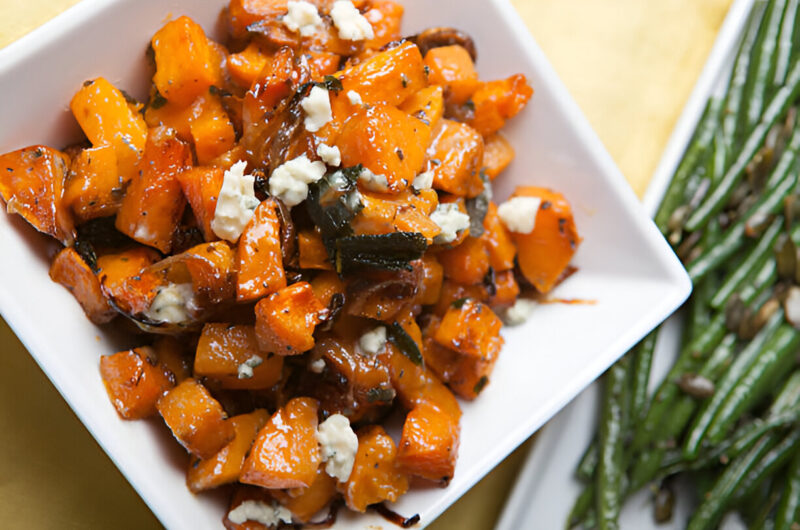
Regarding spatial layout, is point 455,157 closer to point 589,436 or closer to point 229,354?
point 229,354

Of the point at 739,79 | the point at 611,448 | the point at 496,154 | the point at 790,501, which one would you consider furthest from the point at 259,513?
the point at 739,79

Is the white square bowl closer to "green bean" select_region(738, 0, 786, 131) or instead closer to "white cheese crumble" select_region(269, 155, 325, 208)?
"white cheese crumble" select_region(269, 155, 325, 208)

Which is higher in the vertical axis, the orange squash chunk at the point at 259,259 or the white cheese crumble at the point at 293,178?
the white cheese crumble at the point at 293,178

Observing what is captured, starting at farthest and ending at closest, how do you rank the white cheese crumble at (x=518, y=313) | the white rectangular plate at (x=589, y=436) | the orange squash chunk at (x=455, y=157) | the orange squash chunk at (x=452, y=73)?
the white rectangular plate at (x=589, y=436)
the white cheese crumble at (x=518, y=313)
the orange squash chunk at (x=452, y=73)
the orange squash chunk at (x=455, y=157)

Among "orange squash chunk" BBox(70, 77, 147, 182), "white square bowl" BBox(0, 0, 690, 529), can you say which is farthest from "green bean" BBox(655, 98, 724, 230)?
"orange squash chunk" BBox(70, 77, 147, 182)

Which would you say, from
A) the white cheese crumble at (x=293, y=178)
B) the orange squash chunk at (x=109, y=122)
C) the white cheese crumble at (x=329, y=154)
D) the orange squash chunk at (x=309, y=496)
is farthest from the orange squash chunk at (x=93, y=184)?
the orange squash chunk at (x=309, y=496)

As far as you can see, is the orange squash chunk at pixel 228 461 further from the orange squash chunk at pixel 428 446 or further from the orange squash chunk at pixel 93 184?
the orange squash chunk at pixel 93 184

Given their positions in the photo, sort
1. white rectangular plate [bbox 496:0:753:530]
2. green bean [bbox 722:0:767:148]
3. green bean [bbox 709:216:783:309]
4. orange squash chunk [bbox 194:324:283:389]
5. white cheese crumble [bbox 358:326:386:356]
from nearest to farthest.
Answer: orange squash chunk [bbox 194:324:283:389]
white cheese crumble [bbox 358:326:386:356]
white rectangular plate [bbox 496:0:753:530]
green bean [bbox 709:216:783:309]
green bean [bbox 722:0:767:148]
